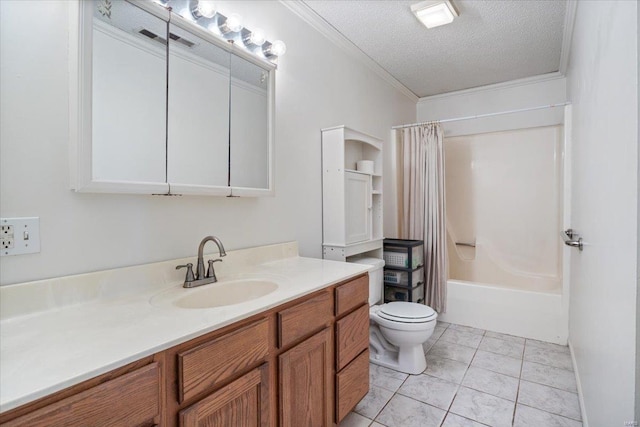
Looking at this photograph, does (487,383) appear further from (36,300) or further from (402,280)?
(36,300)

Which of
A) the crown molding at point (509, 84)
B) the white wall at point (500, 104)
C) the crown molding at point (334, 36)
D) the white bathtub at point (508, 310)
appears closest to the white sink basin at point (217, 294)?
the crown molding at point (334, 36)

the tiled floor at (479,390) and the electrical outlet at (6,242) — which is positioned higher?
the electrical outlet at (6,242)

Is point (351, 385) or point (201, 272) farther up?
point (201, 272)

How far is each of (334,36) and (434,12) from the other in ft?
2.25

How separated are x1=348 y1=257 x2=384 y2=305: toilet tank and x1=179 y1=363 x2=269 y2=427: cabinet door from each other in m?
1.39

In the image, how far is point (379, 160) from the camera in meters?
2.70

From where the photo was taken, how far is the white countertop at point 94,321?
664 mm

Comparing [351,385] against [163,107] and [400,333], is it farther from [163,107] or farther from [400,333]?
[163,107]

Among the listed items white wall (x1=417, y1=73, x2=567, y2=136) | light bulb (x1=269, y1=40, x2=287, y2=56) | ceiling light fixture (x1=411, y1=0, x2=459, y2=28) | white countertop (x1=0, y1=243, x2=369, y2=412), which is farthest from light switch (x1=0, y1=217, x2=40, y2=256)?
A: white wall (x1=417, y1=73, x2=567, y2=136)

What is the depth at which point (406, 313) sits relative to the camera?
214cm

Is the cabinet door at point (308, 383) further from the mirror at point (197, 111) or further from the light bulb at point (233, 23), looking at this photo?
the light bulb at point (233, 23)

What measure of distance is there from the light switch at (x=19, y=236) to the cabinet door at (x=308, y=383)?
0.87 meters

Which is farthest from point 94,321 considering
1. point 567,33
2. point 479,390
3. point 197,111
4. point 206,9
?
point 567,33

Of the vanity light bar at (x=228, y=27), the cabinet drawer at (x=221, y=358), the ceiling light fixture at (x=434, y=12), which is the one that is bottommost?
the cabinet drawer at (x=221, y=358)
